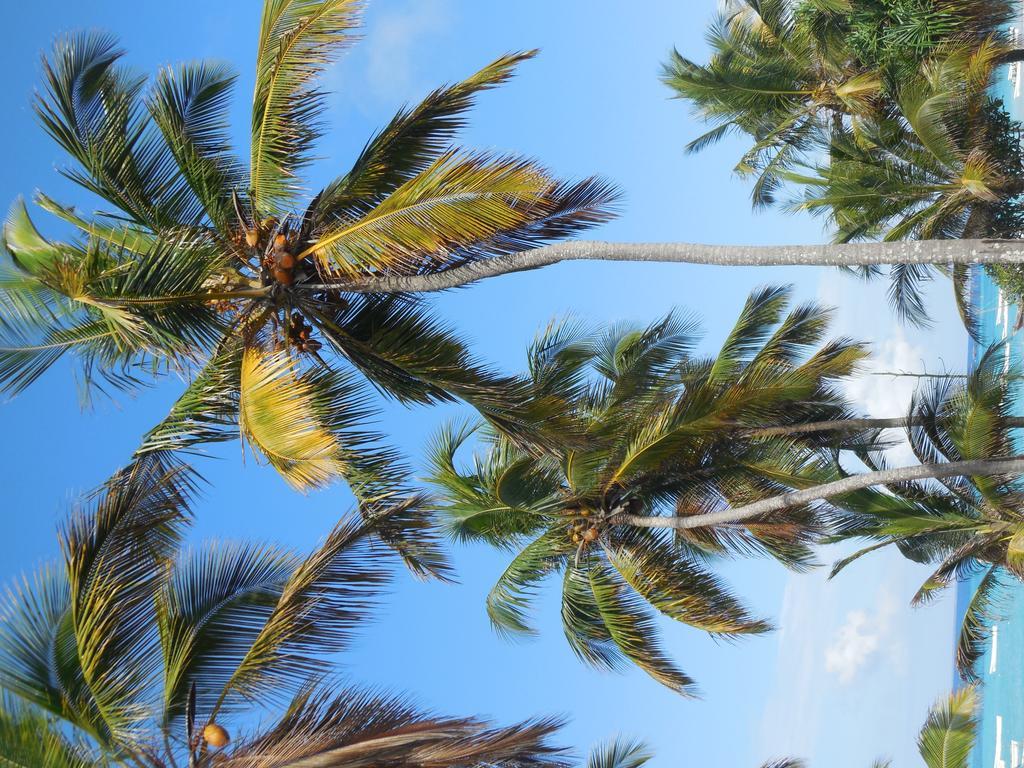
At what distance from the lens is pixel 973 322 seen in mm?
18156

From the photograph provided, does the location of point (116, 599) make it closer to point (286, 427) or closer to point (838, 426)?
point (286, 427)

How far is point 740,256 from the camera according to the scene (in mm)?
8938

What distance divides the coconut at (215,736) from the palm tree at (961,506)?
9.54 metres

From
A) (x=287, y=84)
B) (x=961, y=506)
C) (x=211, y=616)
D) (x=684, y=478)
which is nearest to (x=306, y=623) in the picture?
→ (x=211, y=616)

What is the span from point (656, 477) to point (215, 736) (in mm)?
7918

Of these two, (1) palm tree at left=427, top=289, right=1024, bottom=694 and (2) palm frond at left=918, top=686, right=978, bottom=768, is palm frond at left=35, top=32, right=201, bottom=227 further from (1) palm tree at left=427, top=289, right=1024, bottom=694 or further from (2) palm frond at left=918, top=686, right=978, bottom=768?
(2) palm frond at left=918, top=686, right=978, bottom=768

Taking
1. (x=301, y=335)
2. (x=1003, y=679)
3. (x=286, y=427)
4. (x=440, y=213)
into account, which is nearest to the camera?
(x=286, y=427)

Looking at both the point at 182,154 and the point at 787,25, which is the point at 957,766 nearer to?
the point at 182,154

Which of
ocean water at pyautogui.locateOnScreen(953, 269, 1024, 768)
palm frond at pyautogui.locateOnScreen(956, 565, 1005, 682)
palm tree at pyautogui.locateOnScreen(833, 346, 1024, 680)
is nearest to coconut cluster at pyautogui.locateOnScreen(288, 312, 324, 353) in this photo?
palm tree at pyautogui.locateOnScreen(833, 346, 1024, 680)

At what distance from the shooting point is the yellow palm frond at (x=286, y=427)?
6938 mm

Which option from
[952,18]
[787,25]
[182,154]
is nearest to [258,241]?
[182,154]

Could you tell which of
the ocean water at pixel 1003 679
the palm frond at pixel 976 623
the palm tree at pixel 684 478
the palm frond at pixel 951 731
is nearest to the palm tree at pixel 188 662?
the palm tree at pixel 684 478

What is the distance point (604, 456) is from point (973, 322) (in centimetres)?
1132

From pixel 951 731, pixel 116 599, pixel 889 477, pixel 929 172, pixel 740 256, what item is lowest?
pixel 116 599
